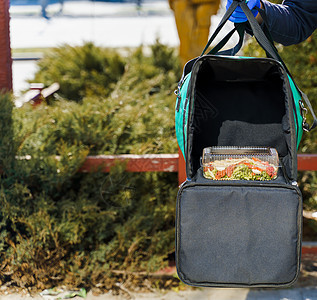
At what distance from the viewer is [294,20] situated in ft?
7.02

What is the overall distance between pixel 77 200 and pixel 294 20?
1.78 metres

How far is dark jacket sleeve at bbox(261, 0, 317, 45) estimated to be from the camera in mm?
2086

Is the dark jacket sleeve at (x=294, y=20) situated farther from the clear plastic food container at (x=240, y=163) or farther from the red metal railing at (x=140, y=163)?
the red metal railing at (x=140, y=163)

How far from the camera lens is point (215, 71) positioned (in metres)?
2.11

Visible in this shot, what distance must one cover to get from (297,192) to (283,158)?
34cm

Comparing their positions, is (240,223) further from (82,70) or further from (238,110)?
(82,70)

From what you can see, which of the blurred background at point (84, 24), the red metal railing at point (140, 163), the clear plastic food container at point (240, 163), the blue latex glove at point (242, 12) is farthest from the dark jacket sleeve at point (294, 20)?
the blurred background at point (84, 24)

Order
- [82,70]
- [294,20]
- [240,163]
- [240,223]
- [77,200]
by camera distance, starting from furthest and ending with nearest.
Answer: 1. [82,70]
2. [77,200]
3. [294,20]
4. [240,163]
5. [240,223]

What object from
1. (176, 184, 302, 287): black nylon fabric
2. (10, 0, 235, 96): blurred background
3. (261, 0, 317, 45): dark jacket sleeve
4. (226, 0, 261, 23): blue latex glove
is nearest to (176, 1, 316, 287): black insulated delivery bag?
(176, 184, 302, 287): black nylon fabric

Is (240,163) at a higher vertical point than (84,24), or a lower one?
higher

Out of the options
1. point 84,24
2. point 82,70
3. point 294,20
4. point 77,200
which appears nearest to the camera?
point 294,20

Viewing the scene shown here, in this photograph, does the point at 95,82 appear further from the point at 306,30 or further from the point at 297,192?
the point at 297,192

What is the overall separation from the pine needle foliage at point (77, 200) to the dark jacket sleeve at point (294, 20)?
56.7 inches

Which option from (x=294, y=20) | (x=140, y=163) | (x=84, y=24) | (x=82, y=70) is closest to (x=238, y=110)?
(x=294, y=20)
